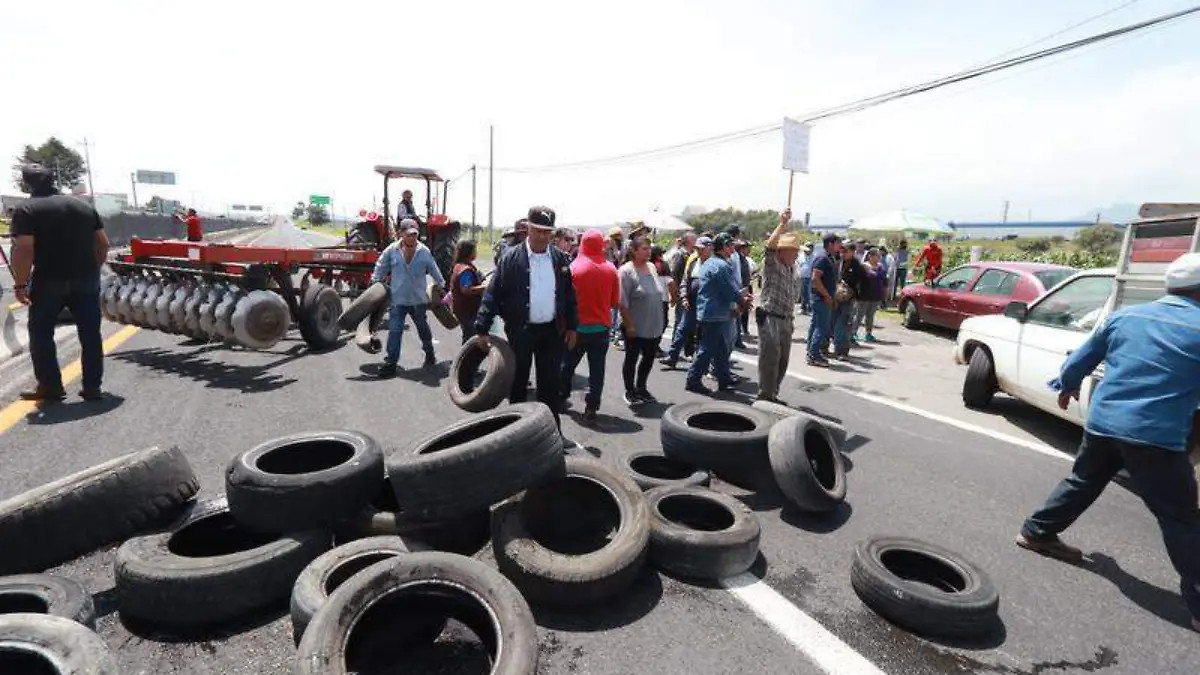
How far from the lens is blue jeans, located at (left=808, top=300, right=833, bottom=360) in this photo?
9188 mm

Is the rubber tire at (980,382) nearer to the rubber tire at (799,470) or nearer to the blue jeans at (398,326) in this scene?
the rubber tire at (799,470)

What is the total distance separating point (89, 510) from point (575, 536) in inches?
101

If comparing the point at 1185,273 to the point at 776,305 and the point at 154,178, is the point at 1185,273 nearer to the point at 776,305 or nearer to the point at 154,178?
the point at 776,305

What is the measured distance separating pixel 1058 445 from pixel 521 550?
5697 millimetres

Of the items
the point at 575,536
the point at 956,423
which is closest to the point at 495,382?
the point at 575,536

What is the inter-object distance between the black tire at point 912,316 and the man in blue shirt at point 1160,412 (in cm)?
1064

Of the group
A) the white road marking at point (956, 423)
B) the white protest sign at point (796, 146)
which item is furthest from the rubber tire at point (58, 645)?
Answer: the white protest sign at point (796, 146)

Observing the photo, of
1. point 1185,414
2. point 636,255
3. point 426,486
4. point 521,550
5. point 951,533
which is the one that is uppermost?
point 636,255

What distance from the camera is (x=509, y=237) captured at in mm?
8703

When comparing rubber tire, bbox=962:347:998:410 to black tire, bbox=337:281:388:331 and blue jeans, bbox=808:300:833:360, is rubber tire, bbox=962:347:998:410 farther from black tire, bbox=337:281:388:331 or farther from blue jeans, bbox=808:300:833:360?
black tire, bbox=337:281:388:331

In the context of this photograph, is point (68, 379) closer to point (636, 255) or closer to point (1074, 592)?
point (636, 255)

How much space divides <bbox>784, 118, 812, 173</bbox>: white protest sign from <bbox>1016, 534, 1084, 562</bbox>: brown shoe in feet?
27.6

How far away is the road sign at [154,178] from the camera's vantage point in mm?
107000

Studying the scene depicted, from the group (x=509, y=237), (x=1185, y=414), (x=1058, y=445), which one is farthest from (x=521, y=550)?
(x=509, y=237)
